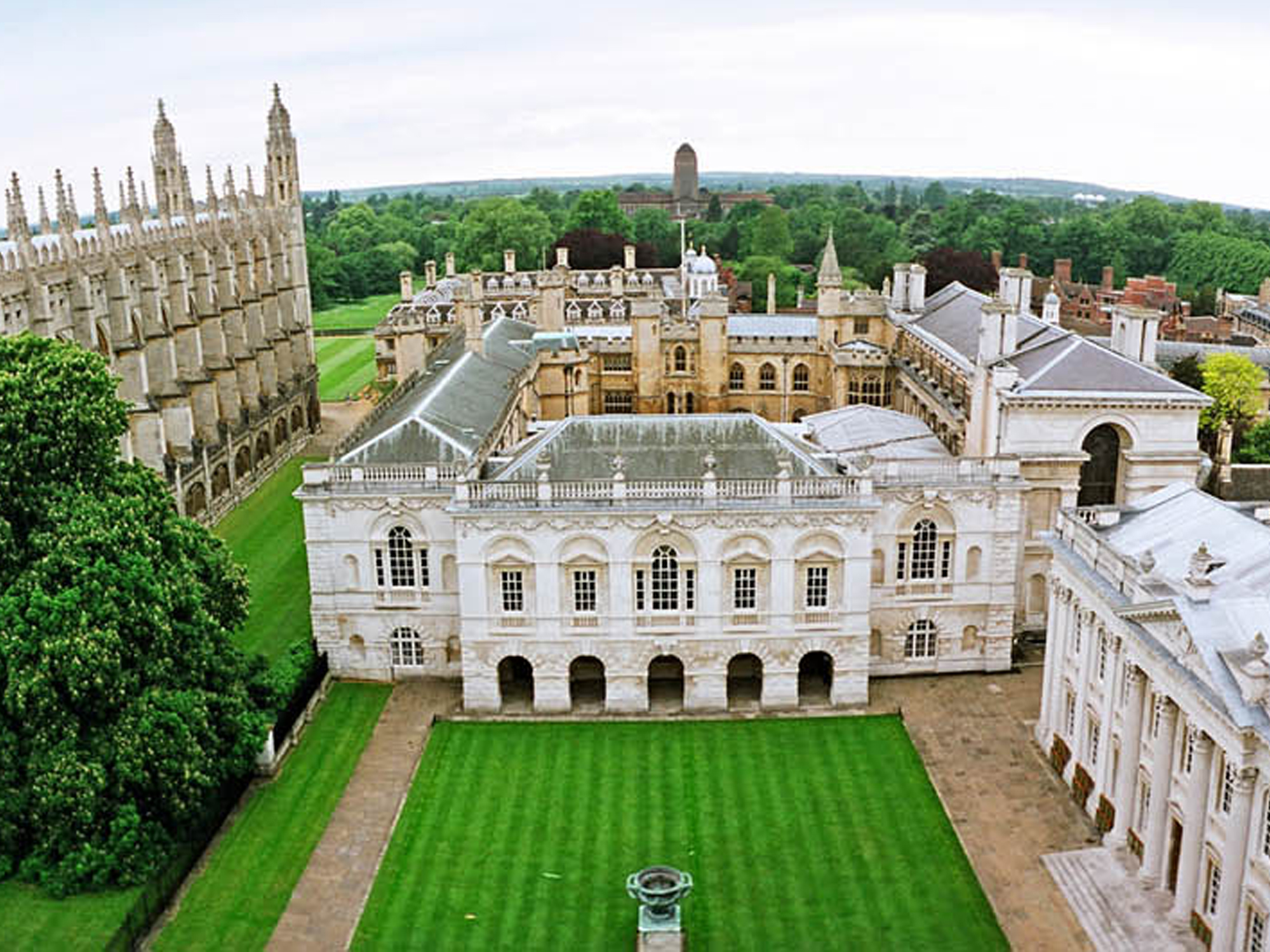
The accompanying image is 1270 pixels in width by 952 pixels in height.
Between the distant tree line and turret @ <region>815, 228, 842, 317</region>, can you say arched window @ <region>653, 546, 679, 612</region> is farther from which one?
the distant tree line

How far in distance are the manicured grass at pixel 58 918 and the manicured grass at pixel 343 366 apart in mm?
65505

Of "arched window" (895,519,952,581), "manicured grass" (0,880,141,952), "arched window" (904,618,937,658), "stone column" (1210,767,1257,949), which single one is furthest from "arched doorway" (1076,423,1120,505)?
"manicured grass" (0,880,141,952)

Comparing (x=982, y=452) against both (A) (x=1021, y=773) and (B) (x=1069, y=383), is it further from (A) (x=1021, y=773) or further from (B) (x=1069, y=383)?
(A) (x=1021, y=773)

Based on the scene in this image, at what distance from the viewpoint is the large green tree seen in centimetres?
3203

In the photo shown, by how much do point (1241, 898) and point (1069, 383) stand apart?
24290 mm

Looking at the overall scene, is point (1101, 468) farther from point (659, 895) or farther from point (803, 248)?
point (803, 248)

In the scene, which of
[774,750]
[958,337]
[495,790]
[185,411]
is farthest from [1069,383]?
[185,411]

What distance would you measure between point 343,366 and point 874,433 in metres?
75.7

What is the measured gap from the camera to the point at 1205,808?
2842 centimetres

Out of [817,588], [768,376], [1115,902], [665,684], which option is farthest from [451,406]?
[1115,902]

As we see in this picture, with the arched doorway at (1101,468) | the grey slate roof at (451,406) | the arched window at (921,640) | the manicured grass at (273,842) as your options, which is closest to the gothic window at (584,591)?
the grey slate roof at (451,406)

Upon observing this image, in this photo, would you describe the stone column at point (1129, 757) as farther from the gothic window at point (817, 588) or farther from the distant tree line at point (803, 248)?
the distant tree line at point (803, 248)

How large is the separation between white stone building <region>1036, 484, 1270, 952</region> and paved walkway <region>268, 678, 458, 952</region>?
20.5 metres

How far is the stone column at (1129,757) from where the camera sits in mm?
32094
